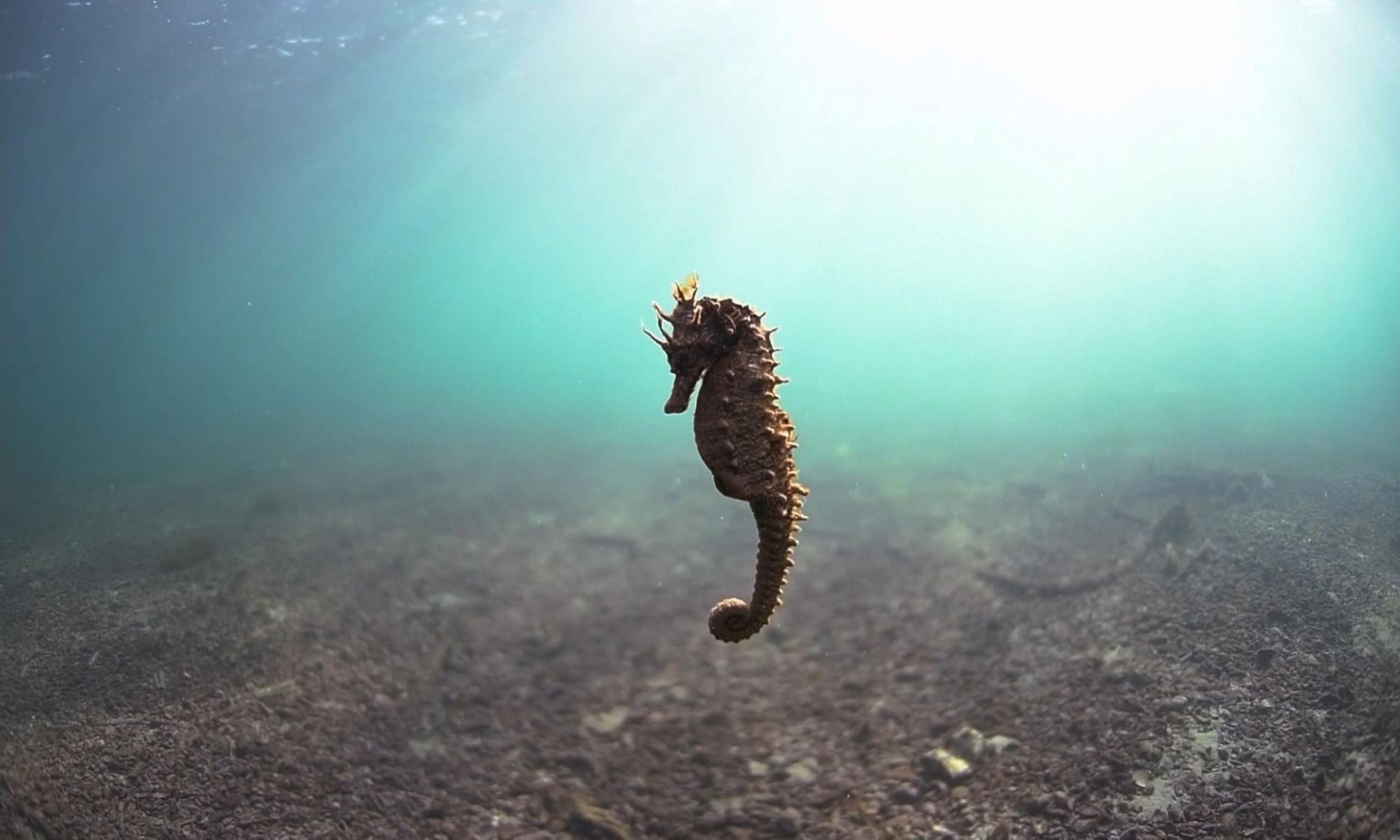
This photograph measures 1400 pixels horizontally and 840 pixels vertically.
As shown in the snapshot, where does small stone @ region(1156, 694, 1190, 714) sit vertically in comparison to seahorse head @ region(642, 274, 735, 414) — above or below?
below

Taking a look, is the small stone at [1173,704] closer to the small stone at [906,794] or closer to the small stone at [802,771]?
the small stone at [906,794]

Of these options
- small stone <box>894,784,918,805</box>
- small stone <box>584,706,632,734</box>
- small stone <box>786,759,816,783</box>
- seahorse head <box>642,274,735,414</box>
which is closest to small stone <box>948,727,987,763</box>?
small stone <box>894,784,918,805</box>

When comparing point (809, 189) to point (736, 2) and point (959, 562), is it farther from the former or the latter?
point (959, 562)

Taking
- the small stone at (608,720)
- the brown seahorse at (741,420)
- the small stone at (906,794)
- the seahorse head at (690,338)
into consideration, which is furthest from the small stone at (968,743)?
the seahorse head at (690,338)

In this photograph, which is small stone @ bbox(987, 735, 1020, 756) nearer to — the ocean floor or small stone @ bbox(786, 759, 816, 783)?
the ocean floor

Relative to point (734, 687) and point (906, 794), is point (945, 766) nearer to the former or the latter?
point (906, 794)

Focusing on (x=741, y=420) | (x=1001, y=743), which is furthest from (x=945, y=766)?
(x=741, y=420)
